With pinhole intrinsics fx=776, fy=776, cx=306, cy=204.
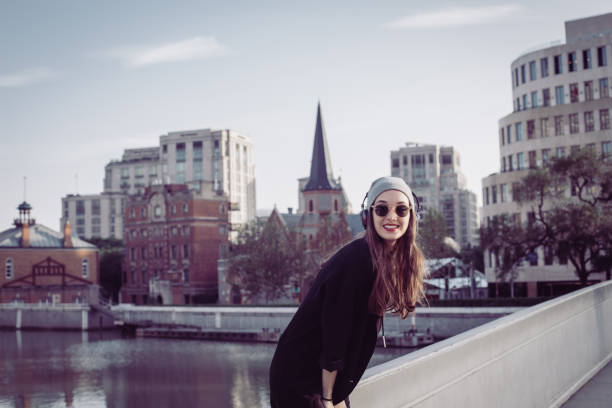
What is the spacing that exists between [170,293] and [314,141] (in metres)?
23.4

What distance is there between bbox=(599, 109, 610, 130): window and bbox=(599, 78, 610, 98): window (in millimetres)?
1228

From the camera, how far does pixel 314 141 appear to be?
88500 mm

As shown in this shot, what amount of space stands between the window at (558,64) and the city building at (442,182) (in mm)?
106082

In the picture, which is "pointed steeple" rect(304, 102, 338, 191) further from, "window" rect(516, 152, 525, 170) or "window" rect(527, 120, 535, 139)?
"window" rect(527, 120, 535, 139)

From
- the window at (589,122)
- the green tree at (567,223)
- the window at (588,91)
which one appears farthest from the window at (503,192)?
the green tree at (567,223)

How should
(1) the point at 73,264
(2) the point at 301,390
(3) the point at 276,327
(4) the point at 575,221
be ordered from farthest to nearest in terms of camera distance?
(1) the point at 73,264
(3) the point at 276,327
(4) the point at 575,221
(2) the point at 301,390

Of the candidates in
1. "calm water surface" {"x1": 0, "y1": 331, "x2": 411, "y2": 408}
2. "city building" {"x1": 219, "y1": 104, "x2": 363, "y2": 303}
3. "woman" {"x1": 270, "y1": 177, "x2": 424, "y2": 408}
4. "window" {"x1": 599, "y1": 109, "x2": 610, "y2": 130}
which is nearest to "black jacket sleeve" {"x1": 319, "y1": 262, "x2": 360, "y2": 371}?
"woman" {"x1": 270, "y1": 177, "x2": 424, "y2": 408}

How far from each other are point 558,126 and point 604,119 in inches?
130

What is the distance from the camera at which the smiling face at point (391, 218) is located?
3.49 meters

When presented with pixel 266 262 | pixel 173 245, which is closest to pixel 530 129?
pixel 266 262

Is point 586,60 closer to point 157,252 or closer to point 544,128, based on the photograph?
point 544,128

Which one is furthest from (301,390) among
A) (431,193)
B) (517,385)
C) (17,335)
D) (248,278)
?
(431,193)

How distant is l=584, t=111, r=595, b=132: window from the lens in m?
57.3

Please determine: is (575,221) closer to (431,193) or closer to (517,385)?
(517,385)
